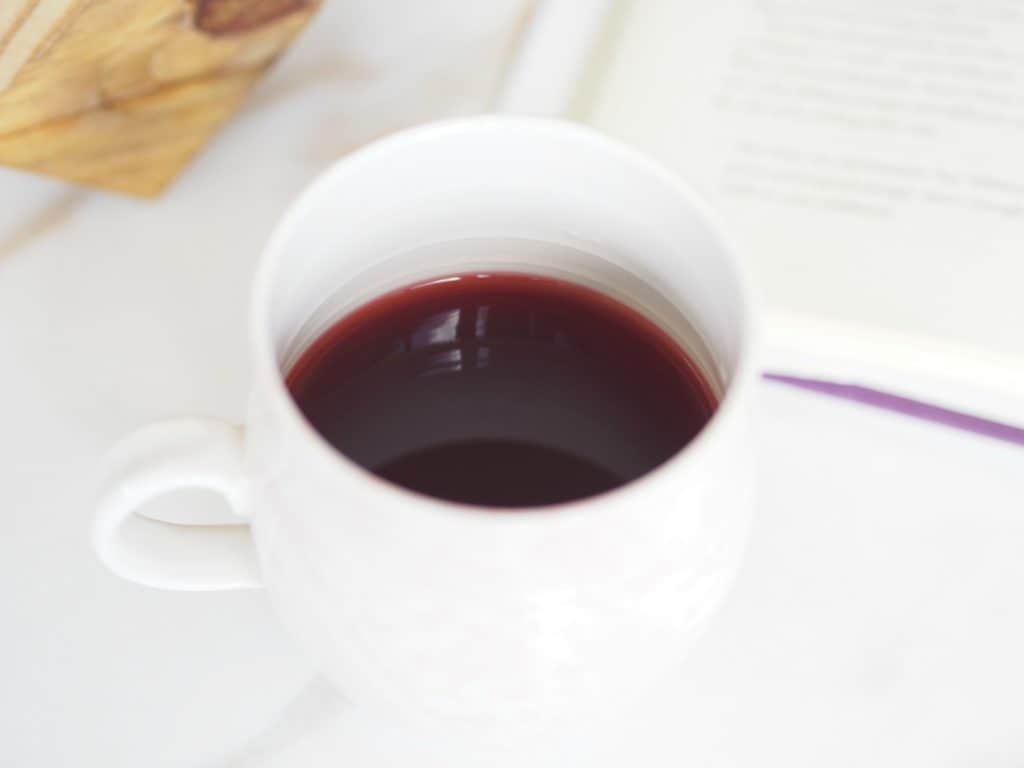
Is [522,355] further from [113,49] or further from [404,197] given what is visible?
[113,49]

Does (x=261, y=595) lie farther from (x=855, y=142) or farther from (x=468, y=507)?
(x=855, y=142)

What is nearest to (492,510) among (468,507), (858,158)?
(468,507)

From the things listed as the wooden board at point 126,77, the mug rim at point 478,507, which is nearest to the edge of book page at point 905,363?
the mug rim at point 478,507

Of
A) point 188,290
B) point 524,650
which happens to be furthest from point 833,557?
point 188,290

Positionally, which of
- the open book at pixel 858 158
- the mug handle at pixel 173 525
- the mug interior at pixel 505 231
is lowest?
the mug handle at pixel 173 525

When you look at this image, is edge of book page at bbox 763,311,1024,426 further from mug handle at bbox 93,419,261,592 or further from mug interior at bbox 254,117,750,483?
mug handle at bbox 93,419,261,592

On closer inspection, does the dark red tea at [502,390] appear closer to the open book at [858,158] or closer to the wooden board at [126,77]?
the open book at [858,158]
